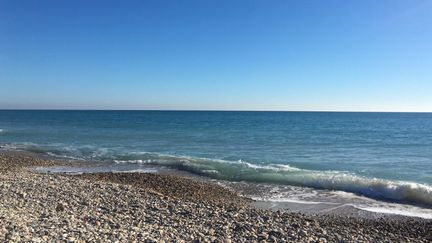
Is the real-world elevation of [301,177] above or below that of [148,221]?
below

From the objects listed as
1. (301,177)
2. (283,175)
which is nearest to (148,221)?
(301,177)

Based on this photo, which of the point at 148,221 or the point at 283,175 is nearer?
the point at 148,221

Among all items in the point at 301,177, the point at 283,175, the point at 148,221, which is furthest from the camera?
the point at 283,175

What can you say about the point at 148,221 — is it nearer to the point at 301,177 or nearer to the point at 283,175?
the point at 301,177

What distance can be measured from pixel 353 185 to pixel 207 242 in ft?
37.0

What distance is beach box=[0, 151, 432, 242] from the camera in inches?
324

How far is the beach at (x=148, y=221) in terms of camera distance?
8.23m

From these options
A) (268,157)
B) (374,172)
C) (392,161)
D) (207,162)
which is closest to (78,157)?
(207,162)

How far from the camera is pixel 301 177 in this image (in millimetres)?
19094

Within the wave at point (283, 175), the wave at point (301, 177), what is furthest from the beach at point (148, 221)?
the wave at point (283, 175)

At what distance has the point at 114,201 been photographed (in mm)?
11703

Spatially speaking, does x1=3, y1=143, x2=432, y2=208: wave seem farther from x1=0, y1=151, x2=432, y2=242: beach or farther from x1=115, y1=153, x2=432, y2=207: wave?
x1=0, y1=151, x2=432, y2=242: beach

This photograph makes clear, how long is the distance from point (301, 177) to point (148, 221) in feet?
36.3

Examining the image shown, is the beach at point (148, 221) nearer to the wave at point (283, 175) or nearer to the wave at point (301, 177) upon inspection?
the wave at point (301, 177)
